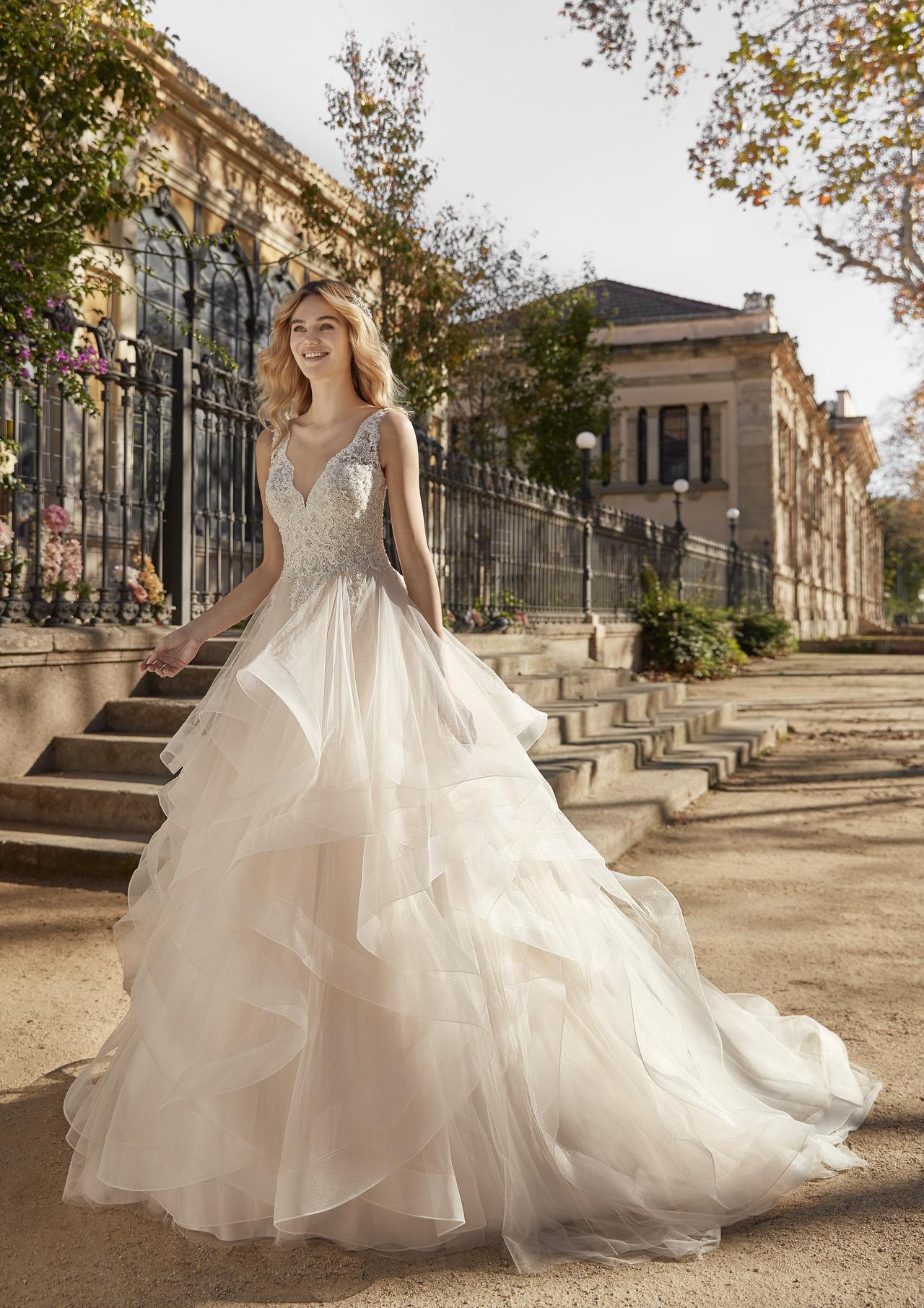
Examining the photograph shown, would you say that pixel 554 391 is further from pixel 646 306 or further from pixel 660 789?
pixel 660 789

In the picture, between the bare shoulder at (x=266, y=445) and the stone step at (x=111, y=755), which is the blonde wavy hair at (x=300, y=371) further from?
the stone step at (x=111, y=755)

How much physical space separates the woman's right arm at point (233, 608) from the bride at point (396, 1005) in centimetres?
23

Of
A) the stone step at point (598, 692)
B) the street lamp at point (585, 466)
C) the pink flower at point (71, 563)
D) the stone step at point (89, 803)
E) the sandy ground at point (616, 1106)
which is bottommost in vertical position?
the sandy ground at point (616, 1106)

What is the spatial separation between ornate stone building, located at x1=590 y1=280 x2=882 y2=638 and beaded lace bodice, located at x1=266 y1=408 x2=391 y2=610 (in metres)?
28.4

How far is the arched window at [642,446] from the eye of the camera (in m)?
34.9

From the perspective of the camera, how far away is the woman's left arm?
2.69 metres

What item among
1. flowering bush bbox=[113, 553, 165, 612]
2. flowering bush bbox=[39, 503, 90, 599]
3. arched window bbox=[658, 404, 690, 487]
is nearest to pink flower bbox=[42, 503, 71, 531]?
flowering bush bbox=[39, 503, 90, 599]

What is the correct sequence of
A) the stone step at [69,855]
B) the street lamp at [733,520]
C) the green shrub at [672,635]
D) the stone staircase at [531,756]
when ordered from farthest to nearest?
1. the street lamp at [733,520]
2. the green shrub at [672,635]
3. the stone staircase at [531,756]
4. the stone step at [69,855]

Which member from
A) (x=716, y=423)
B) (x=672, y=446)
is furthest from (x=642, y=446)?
(x=716, y=423)

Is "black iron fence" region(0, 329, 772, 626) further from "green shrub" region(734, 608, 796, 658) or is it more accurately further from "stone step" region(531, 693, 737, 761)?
"green shrub" region(734, 608, 796, 658)

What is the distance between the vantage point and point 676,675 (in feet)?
54.8

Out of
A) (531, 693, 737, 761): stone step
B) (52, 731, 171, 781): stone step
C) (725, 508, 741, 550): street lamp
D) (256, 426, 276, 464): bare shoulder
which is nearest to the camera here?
(256, 426, 276, 464): bare shoulder

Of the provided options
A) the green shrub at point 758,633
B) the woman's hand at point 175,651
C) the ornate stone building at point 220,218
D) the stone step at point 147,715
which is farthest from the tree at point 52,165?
the green shrub at point 758,633

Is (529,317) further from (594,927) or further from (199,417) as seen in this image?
(594,927)
